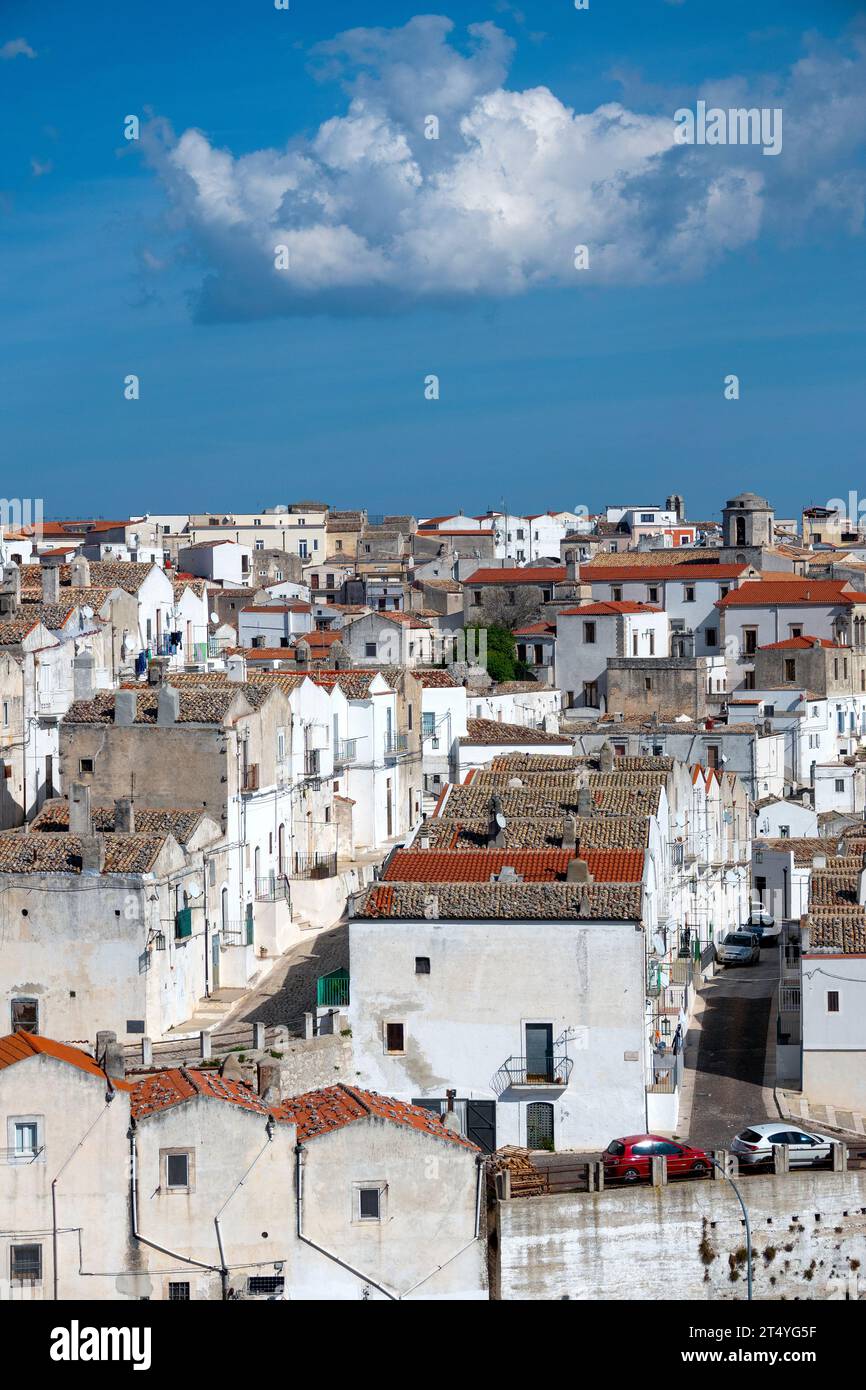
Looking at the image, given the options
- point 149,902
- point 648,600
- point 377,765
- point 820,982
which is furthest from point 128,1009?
point 648,600

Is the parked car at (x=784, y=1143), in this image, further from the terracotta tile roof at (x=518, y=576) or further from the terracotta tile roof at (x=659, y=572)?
the terracotta tile roof at (x=518, y=576)

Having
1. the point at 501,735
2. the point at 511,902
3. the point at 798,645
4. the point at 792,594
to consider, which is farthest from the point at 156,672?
the point at 792,594

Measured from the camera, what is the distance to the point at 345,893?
4478 centimetres

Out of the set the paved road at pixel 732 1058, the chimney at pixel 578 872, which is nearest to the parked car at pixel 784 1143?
the paved road at pixel 732 1058

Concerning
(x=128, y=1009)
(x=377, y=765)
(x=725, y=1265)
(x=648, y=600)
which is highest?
(x=648, y=600)

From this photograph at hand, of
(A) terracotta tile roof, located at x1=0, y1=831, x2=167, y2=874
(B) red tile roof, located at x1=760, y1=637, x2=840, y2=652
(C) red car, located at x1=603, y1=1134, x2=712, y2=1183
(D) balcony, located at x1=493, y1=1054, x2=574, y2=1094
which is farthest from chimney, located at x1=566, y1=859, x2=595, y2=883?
(B) red tile roof, located at x1=760, y1=637, x2=840, y2=652

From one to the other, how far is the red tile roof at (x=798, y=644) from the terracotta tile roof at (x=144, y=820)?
4195 centimetres

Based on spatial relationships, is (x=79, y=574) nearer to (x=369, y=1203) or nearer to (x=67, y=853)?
(x=67, y=853)

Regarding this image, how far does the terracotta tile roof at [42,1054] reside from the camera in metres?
27.7

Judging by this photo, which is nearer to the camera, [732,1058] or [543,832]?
[732,1058]

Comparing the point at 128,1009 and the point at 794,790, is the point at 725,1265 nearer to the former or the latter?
the point at 128,1009

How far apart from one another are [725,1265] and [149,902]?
11.9 meters

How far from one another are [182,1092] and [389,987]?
605 cm

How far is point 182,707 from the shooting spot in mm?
41438
